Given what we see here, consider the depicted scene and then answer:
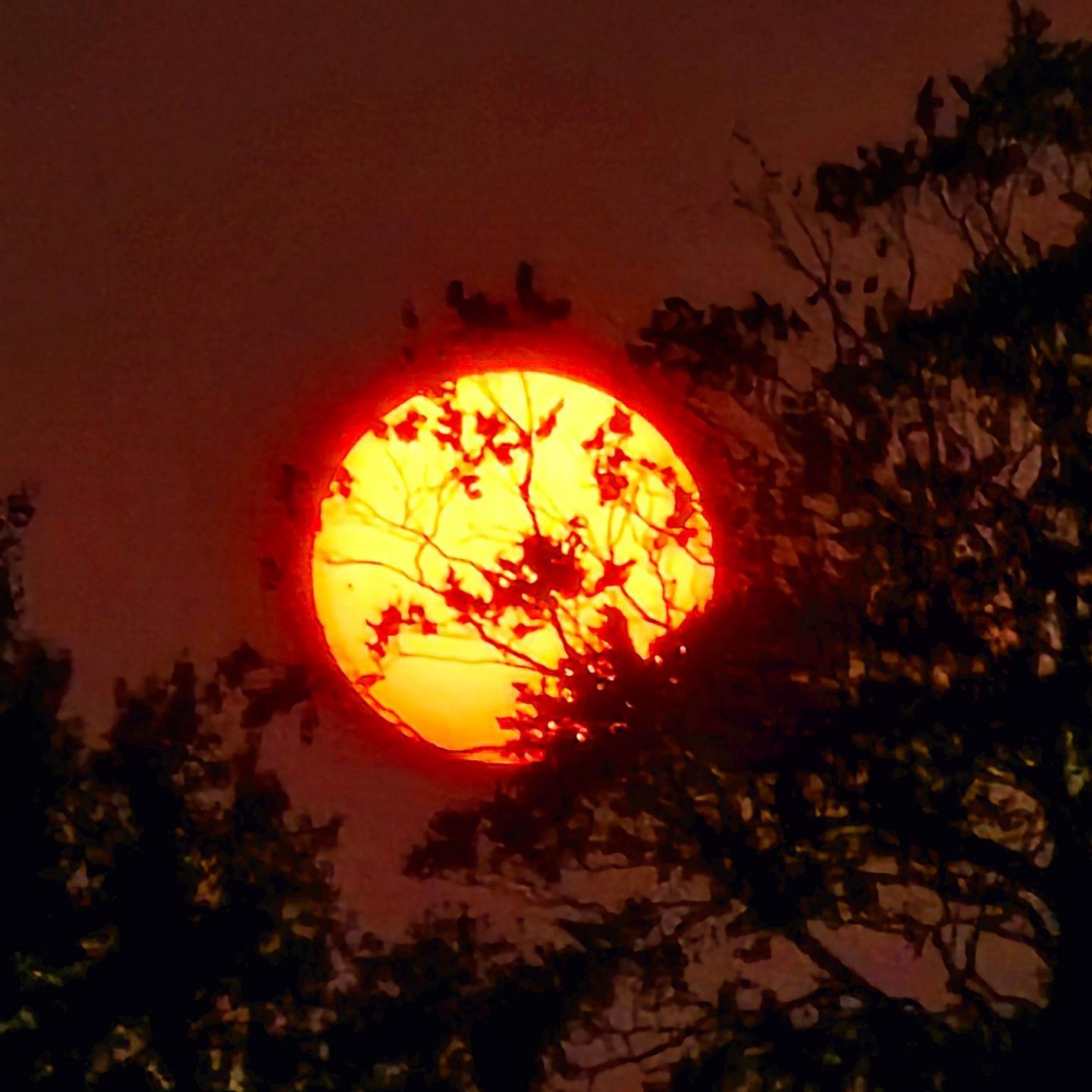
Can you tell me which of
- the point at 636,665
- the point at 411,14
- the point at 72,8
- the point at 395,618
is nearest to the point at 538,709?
the point at 636,665

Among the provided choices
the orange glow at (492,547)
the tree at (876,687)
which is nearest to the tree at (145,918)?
the tree at (876,687)

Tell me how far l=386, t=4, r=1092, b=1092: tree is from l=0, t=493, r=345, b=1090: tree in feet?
0.46

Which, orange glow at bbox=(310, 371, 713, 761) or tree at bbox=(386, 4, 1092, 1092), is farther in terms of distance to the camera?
orange glow at bbox=(310, 371, 713, 761)

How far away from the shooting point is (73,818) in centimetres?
115

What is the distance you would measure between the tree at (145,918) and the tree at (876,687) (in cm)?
14

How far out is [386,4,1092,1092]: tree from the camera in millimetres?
1032

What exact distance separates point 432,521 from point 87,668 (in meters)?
0.62

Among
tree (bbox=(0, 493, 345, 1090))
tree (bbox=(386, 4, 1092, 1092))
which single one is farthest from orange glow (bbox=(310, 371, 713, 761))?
tree (bbox=(0, 493, 345, 1090))

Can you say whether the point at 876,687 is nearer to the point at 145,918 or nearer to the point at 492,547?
the point at 492,547

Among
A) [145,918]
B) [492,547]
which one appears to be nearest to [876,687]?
[492,547]

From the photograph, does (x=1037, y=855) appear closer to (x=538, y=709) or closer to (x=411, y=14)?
(x=538, y=709)

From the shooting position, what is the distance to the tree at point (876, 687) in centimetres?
103

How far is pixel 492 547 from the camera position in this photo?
4.31 feet

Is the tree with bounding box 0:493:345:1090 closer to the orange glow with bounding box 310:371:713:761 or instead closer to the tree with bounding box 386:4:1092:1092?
the tree with bounding box 386:4:1092:1092
